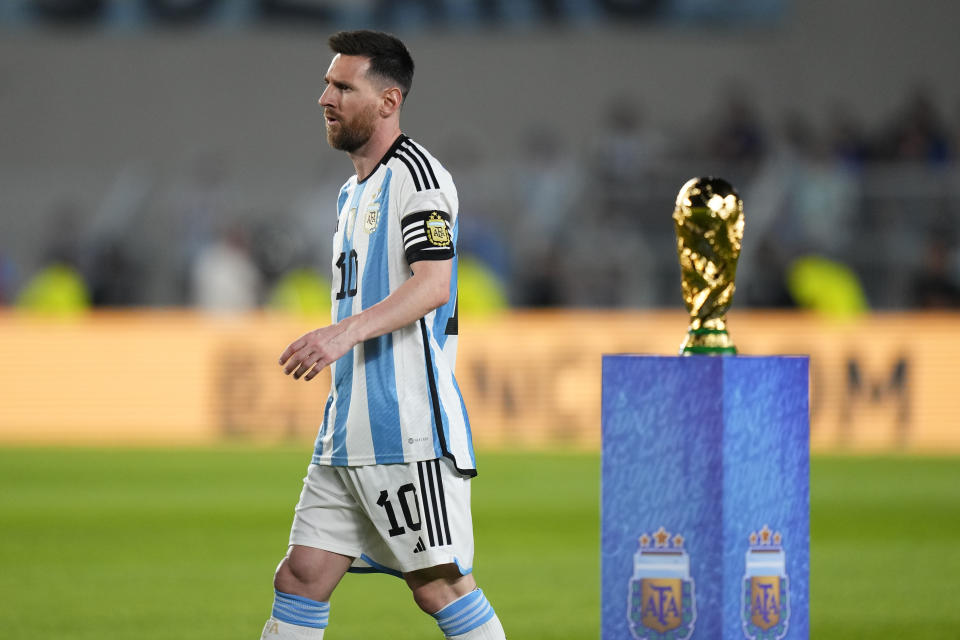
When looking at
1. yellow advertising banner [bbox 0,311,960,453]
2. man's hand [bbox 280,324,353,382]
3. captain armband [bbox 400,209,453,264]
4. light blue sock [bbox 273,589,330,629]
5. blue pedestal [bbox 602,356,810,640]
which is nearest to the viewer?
blue pedestal [bbox 602,356,810,640]

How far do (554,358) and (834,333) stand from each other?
114 inches

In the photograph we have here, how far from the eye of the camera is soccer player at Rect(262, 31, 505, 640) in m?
4.13

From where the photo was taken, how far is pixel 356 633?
6363 mm

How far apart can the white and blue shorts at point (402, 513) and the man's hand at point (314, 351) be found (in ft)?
1.46

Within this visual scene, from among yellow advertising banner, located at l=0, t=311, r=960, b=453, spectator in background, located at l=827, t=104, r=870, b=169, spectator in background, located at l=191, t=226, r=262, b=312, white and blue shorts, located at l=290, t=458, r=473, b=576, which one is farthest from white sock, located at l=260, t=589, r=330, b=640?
spectator in background, located at l=827, t=104, r=870, b=169

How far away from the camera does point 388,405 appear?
416 centimetres

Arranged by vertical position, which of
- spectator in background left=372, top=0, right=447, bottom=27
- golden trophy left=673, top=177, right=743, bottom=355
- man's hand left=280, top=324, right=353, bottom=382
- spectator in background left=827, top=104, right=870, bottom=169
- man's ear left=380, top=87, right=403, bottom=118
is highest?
Answer: spectator in background left=372, top=0, right=447, bottom=27

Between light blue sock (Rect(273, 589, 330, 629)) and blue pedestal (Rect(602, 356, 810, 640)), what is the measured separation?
1098 millimetres

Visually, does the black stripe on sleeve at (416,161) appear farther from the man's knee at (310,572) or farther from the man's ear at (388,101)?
the man's knee at (310,572)

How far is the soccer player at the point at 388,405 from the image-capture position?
13.5 ft

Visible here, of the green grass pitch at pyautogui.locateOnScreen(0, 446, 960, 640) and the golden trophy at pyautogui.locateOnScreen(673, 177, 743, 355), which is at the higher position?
the golden trophy at pyautogui.locateOnScreen(673, 177, 743, 355)

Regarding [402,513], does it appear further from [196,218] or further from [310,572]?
[196,218]

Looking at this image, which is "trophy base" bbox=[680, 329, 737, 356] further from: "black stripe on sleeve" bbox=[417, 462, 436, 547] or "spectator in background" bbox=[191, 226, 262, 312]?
"spectator in background" bbox=[191, 226, 262, 312]

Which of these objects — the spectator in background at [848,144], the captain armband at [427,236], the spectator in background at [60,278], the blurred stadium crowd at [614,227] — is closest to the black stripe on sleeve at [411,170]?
the captain armband at [427,236]
